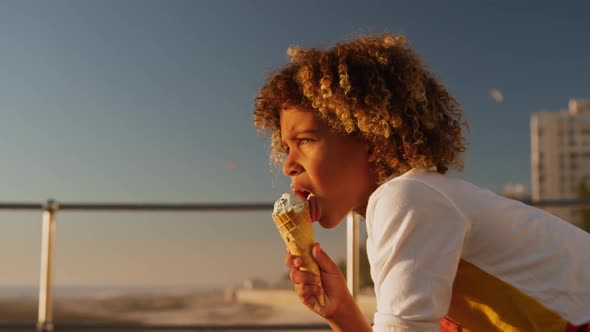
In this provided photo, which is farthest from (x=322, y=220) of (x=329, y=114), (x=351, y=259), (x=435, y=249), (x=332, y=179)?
(x=351, y=259)

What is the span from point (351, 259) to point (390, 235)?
88.2 inches

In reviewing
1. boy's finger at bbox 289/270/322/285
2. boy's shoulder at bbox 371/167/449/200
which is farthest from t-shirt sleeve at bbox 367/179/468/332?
boy's finger at bbox 289/270/322/285

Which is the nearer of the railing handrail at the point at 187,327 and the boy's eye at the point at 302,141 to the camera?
the boy's eye at the point at 302,141

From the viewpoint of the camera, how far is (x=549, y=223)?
1253 mm

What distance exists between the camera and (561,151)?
73.9 m

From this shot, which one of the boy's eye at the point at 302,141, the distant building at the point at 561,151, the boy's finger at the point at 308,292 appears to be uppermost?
the distant building at the point at 561,151

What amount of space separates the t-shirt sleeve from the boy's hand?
0.47ft

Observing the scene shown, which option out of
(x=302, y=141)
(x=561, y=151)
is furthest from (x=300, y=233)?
(x=561, y=151)

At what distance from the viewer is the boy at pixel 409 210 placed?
3.46 feet

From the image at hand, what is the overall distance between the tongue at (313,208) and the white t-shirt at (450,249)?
5.4 inches

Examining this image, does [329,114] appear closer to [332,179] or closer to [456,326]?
[332,179]

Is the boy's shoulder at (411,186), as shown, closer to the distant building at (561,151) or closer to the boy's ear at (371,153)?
the boy's ear at (371,153)

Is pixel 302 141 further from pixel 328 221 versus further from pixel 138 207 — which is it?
pixel 138 207

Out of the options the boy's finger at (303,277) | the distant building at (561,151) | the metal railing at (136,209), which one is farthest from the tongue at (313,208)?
the distant building at (561,151)
